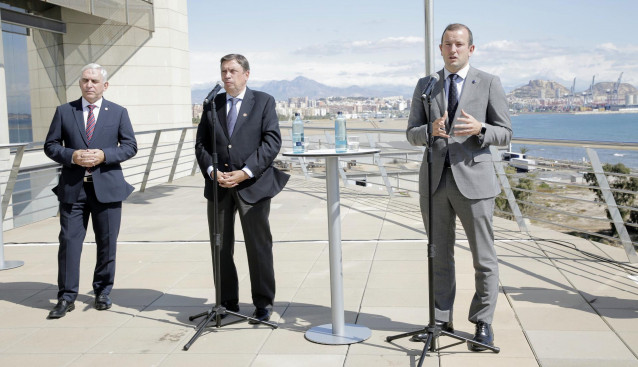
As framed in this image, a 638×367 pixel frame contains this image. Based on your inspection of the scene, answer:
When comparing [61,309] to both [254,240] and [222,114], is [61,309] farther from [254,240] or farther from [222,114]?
[222,114]

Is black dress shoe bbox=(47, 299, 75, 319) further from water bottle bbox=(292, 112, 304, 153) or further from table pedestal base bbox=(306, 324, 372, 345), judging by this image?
water bottle bbox=(292, 112, 304, 153)

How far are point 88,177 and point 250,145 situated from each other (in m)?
1.31

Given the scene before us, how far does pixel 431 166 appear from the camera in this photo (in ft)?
12.2

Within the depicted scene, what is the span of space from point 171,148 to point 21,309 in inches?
476

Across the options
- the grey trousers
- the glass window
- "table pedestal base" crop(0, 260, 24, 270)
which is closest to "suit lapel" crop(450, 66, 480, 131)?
the grey trousers

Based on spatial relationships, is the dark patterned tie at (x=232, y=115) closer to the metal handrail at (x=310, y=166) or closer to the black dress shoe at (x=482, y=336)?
the black dress shoe at (x=482, y=336)

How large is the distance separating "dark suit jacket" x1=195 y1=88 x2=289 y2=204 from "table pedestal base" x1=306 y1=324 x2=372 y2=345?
92 cm

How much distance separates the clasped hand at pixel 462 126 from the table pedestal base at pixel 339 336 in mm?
1329

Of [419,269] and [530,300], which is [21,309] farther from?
[530,300]

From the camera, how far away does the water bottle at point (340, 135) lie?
13.9 feet

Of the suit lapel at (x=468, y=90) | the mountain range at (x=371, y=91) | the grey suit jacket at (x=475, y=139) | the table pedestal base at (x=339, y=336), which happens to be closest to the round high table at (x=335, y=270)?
the table pedestal base at (x=339, y=336)

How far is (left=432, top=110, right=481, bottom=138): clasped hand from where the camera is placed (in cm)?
369

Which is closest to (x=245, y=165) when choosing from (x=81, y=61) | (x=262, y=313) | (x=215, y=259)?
(x=215, y=259)

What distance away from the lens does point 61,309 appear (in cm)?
489
